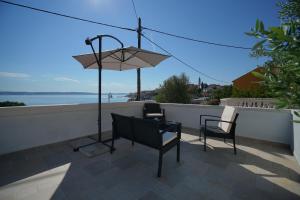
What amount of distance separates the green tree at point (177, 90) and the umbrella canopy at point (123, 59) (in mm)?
6416

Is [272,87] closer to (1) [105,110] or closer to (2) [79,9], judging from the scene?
(1) [105,110]

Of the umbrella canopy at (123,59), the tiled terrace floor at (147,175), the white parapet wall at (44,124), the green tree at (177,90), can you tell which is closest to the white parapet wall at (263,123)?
the tiled terrace floor at (147,175)

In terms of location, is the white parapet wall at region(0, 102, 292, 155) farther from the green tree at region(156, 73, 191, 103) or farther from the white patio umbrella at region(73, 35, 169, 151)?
the green tree at region(156, 73, 191, 103)

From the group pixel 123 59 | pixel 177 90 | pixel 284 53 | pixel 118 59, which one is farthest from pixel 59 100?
pixel 177 90

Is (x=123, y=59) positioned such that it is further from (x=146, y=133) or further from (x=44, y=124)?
(x=44, y=124)

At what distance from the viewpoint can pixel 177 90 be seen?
10820 millimetres

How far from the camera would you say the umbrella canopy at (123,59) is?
3.58 m

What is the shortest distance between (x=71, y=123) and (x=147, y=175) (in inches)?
100

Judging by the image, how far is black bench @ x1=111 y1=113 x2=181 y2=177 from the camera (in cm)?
231

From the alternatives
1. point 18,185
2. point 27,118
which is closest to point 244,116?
point 18,185

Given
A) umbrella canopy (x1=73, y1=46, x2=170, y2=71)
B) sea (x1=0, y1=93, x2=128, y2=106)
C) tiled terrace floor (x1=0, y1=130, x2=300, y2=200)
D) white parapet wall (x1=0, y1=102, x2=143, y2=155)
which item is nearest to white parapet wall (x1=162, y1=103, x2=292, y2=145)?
tiled terrace floor (x1=0, y1=130, x2=300, y2=200)

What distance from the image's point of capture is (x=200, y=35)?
797 cm

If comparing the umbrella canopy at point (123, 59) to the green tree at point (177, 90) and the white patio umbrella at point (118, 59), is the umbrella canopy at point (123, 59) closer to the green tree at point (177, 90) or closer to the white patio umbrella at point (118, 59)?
the white patio umbrella at point (118, 59)

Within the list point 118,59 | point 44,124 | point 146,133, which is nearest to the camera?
point 146,133
